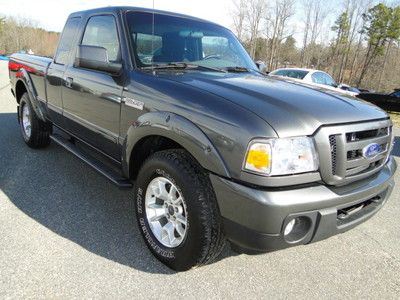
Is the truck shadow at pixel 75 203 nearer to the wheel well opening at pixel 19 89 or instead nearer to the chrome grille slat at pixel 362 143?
the wheel well opening at pixel 19 89

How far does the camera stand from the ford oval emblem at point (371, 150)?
2.34 metres

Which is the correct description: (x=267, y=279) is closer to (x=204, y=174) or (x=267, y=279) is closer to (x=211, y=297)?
(x=211, y=297)

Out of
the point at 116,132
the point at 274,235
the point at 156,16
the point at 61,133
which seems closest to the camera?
the point at 274,235

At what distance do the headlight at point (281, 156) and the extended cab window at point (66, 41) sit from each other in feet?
9.43

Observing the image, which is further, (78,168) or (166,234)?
(78,168)

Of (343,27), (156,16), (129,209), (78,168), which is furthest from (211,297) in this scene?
(343,27)

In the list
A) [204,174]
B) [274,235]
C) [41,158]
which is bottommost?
[41,158]

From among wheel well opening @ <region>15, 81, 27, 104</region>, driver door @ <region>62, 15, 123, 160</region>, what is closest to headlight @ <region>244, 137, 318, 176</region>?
driver door @ <region>62, 15, 123, 160</region>

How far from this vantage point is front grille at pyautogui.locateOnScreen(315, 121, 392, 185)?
6.86ft

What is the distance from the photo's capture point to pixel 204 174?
2.31m

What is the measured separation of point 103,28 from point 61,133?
1633mm

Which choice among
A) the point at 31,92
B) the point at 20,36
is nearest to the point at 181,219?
the point at 31,92

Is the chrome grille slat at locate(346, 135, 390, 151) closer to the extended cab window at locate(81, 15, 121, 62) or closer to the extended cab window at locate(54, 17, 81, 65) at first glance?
the extended cab window at locate(81, 15, 121, 62)

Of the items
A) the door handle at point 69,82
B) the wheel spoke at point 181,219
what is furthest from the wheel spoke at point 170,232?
the door handle at point 69,82
